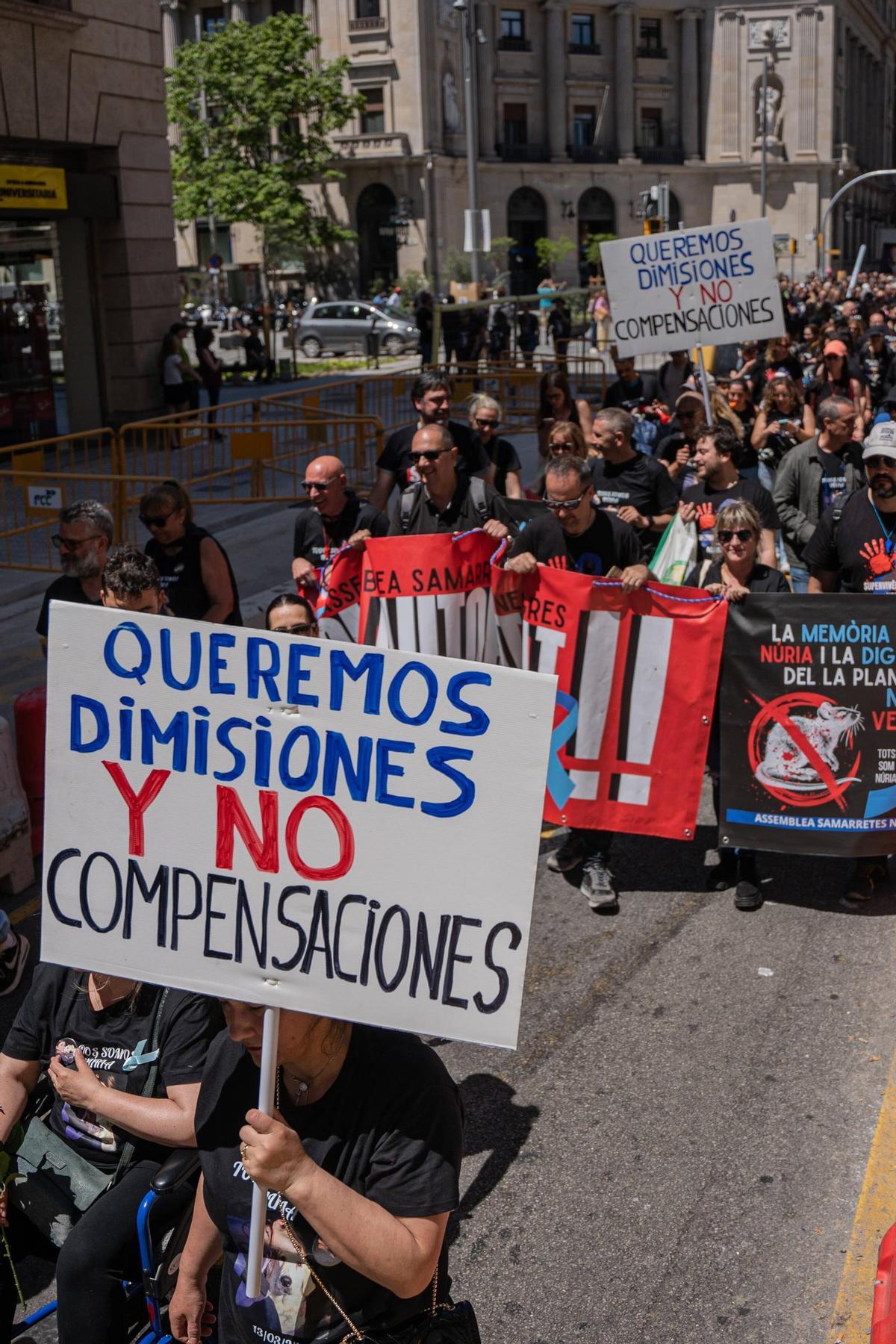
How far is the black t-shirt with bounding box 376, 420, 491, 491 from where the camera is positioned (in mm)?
8297

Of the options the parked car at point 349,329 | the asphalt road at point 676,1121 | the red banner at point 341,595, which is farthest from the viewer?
the parked car at point 349,329

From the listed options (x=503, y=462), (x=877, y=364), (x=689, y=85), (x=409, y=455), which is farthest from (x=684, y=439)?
(x=689, y=85)

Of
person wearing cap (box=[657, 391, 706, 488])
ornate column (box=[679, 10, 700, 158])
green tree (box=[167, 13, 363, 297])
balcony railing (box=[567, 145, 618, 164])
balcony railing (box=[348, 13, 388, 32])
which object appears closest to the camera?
person wearing cap (box=[657, 391, 706, 488])

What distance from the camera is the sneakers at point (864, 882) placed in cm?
621

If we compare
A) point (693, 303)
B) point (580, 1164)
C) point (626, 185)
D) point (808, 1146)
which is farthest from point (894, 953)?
point (626, 185)

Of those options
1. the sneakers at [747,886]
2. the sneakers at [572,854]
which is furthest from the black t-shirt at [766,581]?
the sneakers at [572,854]

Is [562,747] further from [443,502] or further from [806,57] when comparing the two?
[806,57]

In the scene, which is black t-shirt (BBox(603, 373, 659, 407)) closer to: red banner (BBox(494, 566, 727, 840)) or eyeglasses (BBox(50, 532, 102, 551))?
red banner (BBox(494, 566, 727, 840))

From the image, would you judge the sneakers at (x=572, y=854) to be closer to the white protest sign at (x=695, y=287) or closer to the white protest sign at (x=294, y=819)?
the white protest sign at (x=294, y=819)

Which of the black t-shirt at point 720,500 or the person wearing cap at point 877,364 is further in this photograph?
the person wearing cap at point 877,364

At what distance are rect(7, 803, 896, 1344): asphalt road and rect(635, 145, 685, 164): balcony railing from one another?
76.5 metres

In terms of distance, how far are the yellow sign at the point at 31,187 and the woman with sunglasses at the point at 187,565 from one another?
43.2ft

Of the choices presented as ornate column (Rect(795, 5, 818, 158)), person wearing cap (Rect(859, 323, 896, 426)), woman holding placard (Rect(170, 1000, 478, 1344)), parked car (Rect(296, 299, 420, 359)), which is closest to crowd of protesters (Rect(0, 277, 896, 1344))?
woman holding placard (Rect(170, 1000, 478, 1344))

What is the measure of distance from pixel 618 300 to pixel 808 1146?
7321 millimetres
